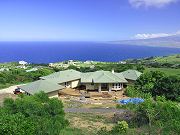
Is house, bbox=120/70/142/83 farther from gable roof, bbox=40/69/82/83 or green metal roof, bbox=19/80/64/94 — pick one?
green metal roof, bbox=19/80/64/94

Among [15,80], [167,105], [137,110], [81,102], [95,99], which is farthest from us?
[15,80]

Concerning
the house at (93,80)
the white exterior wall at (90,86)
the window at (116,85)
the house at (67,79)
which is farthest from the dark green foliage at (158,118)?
the house at (67,79)

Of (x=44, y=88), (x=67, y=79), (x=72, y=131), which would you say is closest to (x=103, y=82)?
(x=67, y=79)

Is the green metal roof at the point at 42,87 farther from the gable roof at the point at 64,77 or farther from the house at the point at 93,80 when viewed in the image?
the gable roof at the point at 64,77

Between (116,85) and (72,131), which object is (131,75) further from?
(72,131)

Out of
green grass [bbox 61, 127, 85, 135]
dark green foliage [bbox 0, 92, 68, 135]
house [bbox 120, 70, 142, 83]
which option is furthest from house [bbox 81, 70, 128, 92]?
dark green foliage [bbox 0, 92, 68, 135]

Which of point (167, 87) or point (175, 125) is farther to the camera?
point (167, 87)

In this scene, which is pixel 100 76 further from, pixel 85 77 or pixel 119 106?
pixel 119 106

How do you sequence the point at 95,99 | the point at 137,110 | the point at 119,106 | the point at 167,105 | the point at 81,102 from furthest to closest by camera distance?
1. the point at 95,99
2. the point at 81,102
3. the point at 119,106
4. the point at 137,110
5. the point at 167,105

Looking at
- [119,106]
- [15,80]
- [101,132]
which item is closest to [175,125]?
[101,132]

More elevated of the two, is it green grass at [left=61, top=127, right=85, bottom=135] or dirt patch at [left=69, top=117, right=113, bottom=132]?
green grass at [left=61, top=127, right=85, bottom=135]

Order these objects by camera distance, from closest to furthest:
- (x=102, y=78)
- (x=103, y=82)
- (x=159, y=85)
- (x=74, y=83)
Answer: (x=159, y=85)
(x=103, y=82)
(x=102, y=78)
(x=74, y=83)
